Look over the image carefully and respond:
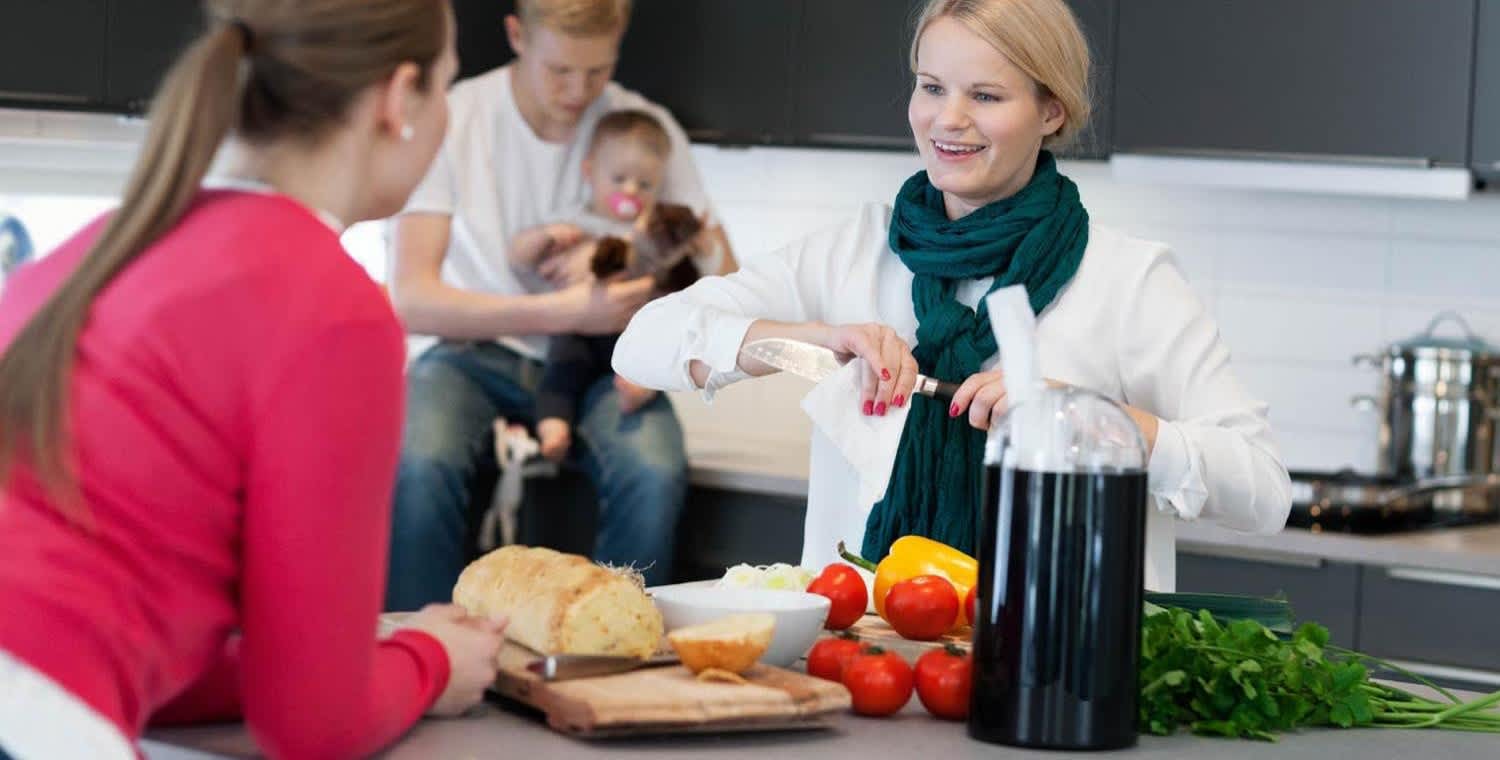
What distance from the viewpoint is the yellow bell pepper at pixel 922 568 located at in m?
1.91

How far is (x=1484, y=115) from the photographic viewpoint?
358cm

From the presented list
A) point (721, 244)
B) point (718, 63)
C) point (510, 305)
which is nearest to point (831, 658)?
point (510, 305)

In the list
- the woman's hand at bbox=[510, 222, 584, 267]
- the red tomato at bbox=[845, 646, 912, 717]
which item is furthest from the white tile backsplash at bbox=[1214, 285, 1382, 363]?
the red tomato at bbox=[845, 646, 912, 717]

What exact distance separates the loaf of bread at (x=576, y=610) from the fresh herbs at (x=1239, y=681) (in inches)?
16.2

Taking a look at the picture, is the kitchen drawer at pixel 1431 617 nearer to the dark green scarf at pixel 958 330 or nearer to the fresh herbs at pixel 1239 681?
the dark green scarf at pixel 958 330

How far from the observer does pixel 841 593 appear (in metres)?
1.85

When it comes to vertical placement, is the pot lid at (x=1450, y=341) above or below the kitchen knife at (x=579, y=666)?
above

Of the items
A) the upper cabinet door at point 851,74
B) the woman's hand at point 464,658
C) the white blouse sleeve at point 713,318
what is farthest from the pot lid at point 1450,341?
the woman's hand at point 464,658

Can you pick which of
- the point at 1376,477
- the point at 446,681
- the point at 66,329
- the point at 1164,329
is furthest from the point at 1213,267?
the point at 66,329

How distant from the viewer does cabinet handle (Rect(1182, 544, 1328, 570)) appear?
11.1ft

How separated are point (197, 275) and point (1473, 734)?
1.15 m

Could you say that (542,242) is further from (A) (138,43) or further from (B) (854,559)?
(B) (854,559)

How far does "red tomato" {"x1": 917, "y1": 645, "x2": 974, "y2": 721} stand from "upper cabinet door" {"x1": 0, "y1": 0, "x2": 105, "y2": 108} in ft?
9.73

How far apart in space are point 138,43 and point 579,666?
291 cm
